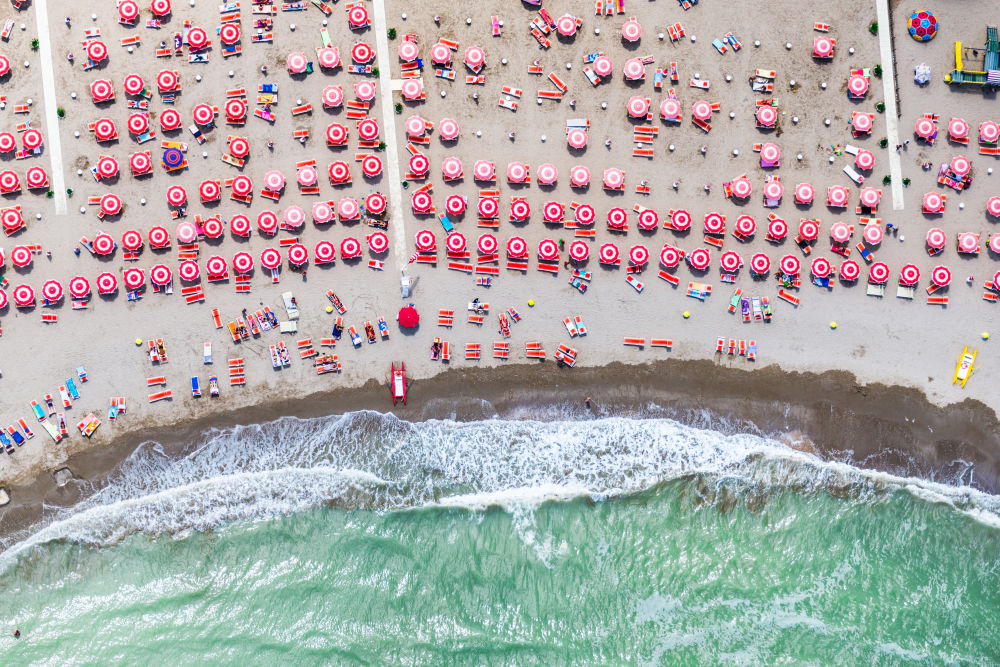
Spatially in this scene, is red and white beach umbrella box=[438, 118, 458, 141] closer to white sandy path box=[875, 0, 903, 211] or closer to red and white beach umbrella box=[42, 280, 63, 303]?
red and white beach umbrella box=[42, 280, 63, 303]

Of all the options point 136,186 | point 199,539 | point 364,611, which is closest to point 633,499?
point 364,611

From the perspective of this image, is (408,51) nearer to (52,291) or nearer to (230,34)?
(230,34)

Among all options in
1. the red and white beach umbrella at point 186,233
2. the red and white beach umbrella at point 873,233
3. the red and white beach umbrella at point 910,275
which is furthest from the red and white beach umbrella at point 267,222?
the red and white beach umbrella at point 910,275

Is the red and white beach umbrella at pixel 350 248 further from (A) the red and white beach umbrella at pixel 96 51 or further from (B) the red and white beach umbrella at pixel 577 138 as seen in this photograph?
(A) the red and white beach umbrella at pixel 96 51

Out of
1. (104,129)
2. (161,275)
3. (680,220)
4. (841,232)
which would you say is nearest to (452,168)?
(680,220)

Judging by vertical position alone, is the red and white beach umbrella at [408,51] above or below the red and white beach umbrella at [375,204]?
above

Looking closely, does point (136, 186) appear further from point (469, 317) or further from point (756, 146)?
point (756, 146)
